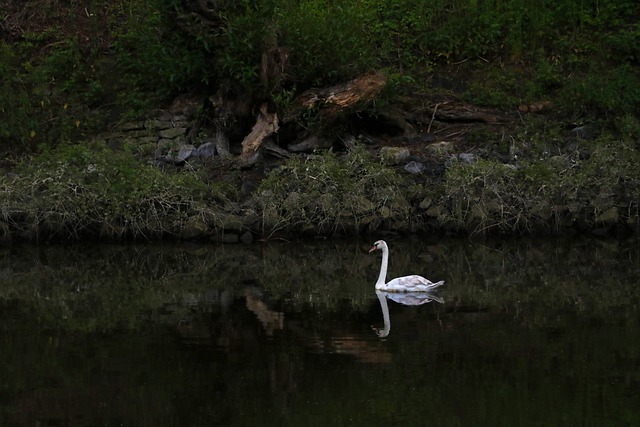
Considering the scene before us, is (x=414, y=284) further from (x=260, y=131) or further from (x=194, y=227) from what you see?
(x=260, y=131)

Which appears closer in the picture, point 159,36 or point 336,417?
point 336,417

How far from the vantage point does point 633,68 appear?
2489 cm

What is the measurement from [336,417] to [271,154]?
12.1 metres

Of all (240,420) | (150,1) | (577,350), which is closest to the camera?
(240,420)

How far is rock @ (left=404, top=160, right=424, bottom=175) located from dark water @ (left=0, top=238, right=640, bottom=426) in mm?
2124

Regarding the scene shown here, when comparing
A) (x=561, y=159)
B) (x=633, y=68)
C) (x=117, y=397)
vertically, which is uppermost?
(x=633, y=68)

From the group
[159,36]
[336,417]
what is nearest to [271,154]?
[159,36]

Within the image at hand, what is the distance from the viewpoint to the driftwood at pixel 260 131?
22.4 meters

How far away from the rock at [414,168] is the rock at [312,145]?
1542 mm

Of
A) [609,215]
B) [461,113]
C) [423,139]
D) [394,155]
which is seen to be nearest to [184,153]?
[394,155]

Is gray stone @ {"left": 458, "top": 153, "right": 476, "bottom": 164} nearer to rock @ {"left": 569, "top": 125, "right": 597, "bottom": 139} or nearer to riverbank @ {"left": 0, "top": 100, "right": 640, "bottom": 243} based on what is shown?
riverbank @ {"left": 0, "top": 100, "right": 640, "bottom": 243}

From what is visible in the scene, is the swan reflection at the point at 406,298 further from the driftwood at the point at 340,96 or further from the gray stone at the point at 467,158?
the driftwood at the point at 340,96

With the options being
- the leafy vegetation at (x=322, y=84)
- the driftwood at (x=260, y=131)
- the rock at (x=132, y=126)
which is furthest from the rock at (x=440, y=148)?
the rock at (x=132, y=126)

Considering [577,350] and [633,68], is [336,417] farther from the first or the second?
[633,68]
